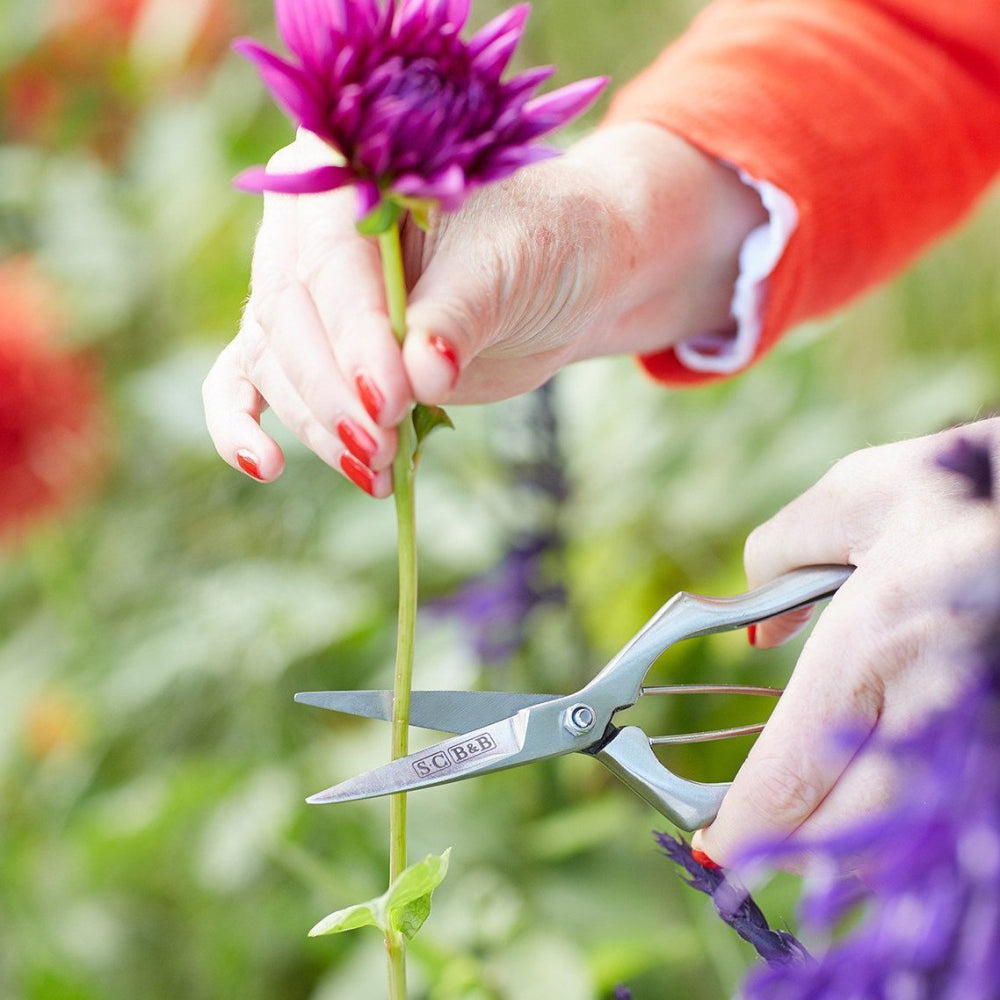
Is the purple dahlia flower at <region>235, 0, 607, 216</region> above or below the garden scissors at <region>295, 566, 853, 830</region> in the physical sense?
above

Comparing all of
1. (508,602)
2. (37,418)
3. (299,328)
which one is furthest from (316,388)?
(37,418)

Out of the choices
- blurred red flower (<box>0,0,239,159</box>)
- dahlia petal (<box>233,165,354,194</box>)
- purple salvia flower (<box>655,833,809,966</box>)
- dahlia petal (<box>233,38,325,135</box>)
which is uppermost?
dahlia petal (<box>233,38,325,135</box>)

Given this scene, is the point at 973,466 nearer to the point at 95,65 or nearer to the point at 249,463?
the point at 249,463

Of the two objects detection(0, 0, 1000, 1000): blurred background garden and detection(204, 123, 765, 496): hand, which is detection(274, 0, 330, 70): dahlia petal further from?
detection(0, 0, 1000, 1000): blurred background garden

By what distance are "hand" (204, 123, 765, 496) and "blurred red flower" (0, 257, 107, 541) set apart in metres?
0.48

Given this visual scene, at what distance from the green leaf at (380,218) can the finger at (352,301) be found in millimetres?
28

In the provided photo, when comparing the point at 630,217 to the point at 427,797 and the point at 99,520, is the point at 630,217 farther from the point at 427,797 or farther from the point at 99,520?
the point at 99,520

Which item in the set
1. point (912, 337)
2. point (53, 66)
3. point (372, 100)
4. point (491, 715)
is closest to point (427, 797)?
point (491, 715)

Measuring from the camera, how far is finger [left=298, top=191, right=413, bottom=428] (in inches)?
9.0

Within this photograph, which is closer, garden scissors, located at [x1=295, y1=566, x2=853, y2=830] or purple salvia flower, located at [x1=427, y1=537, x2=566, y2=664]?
garden scissors, located at [x1=295, y1=566, x2=853, y2=830]

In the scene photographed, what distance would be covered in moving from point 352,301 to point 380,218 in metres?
0.04

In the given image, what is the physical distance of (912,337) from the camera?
3.48ft

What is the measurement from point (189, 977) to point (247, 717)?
0.15 m

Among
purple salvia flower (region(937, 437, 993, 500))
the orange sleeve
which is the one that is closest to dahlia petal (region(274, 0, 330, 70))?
purple salvia flower (region(937, 437, 993, 500))
